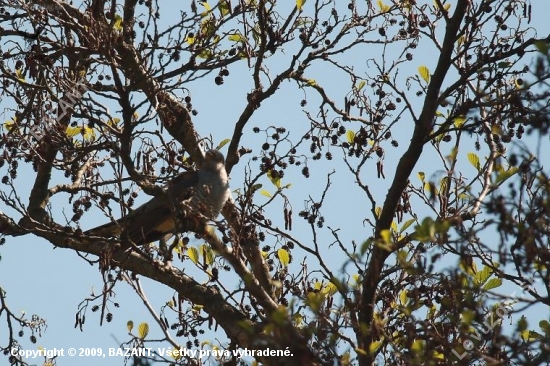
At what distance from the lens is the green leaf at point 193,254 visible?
6637 mm

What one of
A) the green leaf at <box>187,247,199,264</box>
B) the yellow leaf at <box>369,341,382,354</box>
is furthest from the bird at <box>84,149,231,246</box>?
the yellow leaf at <box>369,341,382,354</box>

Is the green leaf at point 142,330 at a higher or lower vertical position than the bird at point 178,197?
lower

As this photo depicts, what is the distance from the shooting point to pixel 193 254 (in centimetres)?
666

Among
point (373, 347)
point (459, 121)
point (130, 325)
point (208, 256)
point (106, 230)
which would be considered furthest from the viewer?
point (106, 230)

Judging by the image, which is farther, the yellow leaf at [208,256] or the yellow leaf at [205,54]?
the yellow leaf at [205,54]

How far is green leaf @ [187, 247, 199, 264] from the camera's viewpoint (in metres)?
6.64

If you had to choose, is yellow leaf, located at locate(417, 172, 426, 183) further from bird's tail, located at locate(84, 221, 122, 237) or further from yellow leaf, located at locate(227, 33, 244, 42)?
bird's tail, located at locate(84, 221, 122, 237)

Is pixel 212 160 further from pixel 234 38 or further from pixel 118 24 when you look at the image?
pixel 118 24

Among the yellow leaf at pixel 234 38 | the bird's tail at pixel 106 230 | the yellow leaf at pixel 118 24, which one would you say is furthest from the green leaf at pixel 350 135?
the bird's tail at pixel 106 230

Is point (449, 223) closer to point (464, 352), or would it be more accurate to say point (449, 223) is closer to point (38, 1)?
point (464, 352)

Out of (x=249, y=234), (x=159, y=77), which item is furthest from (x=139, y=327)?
(x=159, y=77)

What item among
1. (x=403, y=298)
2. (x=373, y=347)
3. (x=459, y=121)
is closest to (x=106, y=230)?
(x=403, y=298)

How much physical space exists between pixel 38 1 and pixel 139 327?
2407mm

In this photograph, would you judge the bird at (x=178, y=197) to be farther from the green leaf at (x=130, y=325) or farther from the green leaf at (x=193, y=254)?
the green leaf at (x=130, y=325)
